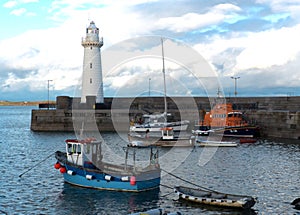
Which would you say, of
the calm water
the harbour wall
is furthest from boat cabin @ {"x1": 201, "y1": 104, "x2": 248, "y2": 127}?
the calm water

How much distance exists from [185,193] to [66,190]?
6.53m

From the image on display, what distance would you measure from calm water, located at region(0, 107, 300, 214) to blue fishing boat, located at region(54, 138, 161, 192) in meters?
0.41

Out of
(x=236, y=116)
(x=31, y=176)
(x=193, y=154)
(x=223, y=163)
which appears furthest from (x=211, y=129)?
(x=31, y=176)

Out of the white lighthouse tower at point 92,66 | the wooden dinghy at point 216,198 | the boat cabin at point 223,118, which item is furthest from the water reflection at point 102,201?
the white lighthouse tower at point 92,66

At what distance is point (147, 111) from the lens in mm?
65125

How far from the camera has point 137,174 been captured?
20.4 metres

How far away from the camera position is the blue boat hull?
807 inches

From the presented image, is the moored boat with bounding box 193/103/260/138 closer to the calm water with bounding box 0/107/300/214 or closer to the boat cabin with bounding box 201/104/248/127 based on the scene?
the boat cabin with bounding box 201/104/248/127

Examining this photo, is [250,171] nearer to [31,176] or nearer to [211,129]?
[31,176]

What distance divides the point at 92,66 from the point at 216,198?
4333 cm

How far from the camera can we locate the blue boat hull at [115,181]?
67.3 ft

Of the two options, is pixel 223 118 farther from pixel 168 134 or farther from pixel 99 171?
pixel 99 171

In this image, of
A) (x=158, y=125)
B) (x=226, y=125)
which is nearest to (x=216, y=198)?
(x=158, y=125)

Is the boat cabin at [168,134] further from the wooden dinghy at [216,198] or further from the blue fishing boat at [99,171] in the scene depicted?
the wooden dinghy at [216,198]
